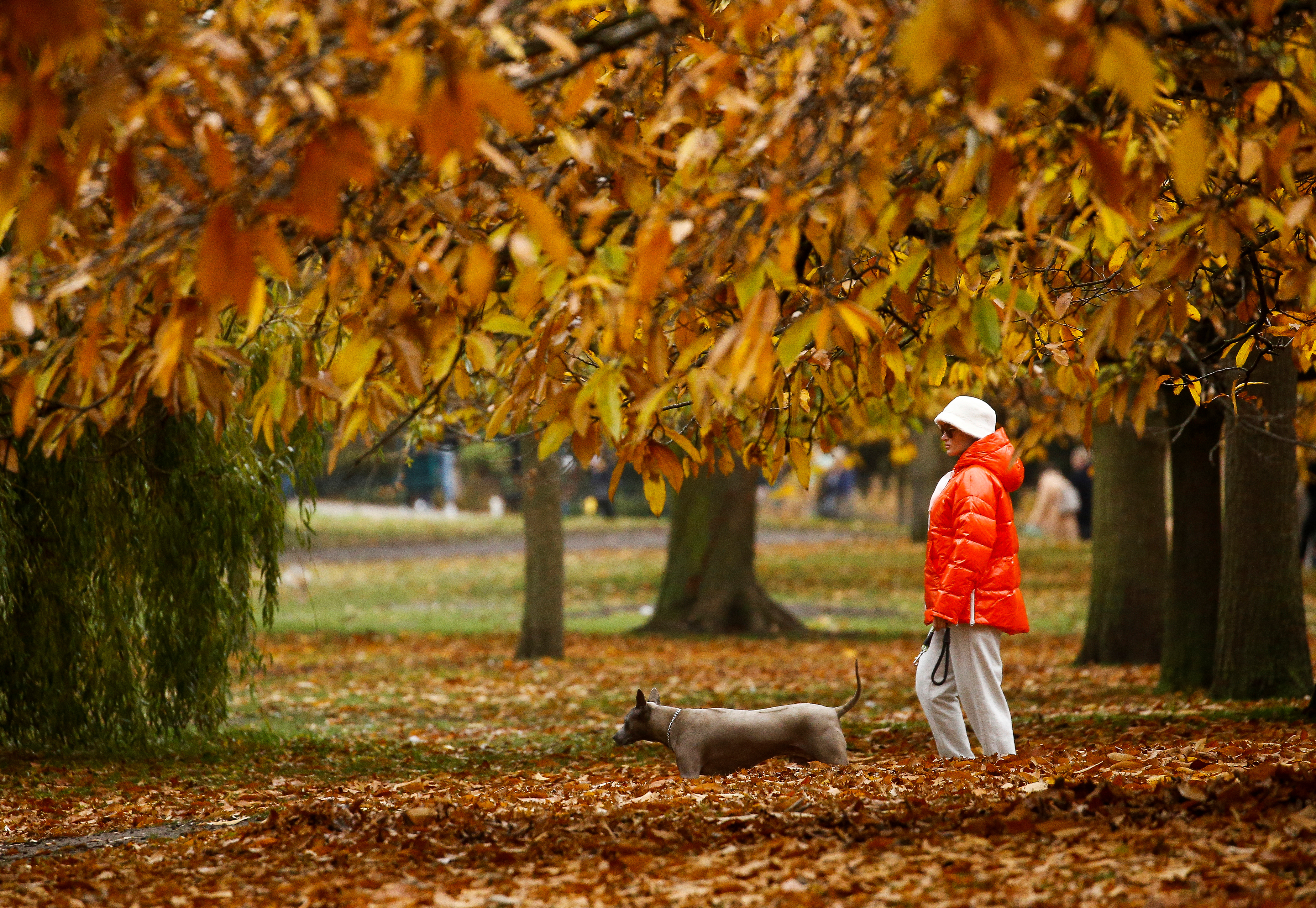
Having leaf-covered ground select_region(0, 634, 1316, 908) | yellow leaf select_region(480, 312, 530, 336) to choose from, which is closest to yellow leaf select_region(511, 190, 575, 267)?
yellow leaf select_region(480, 312, 530, 336)

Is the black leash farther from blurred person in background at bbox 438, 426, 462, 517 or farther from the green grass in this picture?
blurred person in background at bbox 438, 426, 462, 517

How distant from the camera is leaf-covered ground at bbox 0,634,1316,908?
4000 mm

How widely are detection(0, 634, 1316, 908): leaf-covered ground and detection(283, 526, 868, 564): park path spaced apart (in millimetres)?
21432

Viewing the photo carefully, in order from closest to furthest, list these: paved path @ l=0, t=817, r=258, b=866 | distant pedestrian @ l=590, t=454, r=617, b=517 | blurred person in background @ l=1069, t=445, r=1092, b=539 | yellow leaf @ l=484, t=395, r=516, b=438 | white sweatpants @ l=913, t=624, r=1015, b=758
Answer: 1. yellow leaf @ l=484, t=395, r=516, b=438
2. paved path @ l=0, t=817, r=258, b=866
3. white sweatpants @ l=913, t=624, r=1015, b=758
4. blurred person in background @ l=1069, t=445, r=1092, b=539
5. distant pedestrian @ l=590, t=454, r=617, b=517

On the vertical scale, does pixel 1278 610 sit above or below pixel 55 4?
below

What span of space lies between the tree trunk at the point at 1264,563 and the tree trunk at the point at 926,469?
46.6ft

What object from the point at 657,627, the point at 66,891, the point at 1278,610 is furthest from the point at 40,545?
the point at 657,627

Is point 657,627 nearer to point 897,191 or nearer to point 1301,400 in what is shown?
point 1301,400

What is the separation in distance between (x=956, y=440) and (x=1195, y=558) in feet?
16.0

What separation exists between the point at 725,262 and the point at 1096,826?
235cm

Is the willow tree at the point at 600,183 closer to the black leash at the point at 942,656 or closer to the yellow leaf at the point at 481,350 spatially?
the yellow leaf at the point at 481,350

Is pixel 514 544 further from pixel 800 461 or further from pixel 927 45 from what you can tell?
pixel 927 45

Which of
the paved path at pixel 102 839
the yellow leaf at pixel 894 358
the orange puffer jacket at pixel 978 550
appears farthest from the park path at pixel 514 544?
the yellow leaf at pixel 894 358

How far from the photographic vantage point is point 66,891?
4520mm
